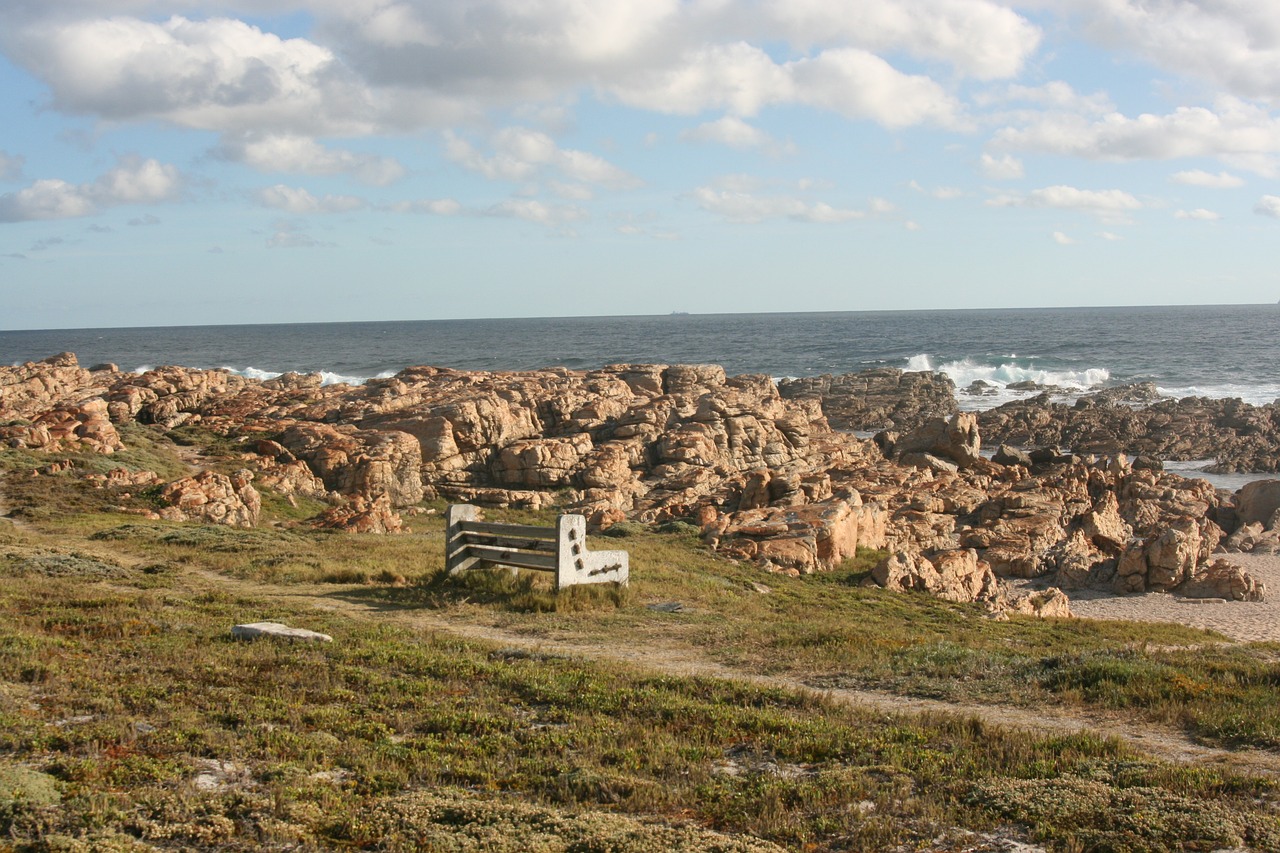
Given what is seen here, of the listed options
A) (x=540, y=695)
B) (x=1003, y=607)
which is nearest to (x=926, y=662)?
(x=540, y=695)

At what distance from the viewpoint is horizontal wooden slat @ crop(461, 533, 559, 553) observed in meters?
15.0

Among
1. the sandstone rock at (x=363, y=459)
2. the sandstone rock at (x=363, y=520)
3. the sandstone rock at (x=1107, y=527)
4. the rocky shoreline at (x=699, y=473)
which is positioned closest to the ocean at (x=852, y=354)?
the rocky shoreline at (x=699, y=473)

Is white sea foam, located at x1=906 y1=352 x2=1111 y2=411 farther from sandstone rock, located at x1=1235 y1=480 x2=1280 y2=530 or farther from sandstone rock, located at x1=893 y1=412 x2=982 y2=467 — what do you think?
sandstone rock, located at x1=1235 y1=480 x2=1280 y2=530

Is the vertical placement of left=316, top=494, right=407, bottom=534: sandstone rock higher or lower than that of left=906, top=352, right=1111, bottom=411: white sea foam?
lower

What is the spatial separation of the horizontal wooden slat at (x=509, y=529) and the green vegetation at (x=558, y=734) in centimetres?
94

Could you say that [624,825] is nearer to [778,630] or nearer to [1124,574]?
[778,630]

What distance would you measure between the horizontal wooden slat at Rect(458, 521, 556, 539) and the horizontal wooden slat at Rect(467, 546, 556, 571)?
0.28 m

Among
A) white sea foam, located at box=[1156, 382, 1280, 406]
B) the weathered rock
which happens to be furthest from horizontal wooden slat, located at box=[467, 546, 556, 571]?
white sea foam, located at box=[1156, 382, 1280, 406]

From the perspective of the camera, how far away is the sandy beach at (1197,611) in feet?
67.3

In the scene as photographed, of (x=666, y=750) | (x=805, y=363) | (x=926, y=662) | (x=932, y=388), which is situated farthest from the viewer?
(x=805, y=363)

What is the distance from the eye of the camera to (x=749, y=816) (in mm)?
6137

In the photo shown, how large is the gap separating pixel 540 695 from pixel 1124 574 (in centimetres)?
2060

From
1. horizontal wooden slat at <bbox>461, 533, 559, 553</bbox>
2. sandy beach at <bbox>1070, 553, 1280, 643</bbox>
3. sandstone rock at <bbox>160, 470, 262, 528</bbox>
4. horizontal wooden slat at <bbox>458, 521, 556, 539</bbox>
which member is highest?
horizontal wooden slat at <bbox>458, 521, 556, 539</bbox>

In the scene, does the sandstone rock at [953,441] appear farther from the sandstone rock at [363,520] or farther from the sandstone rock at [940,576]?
the sandstone rock at [363,520]
